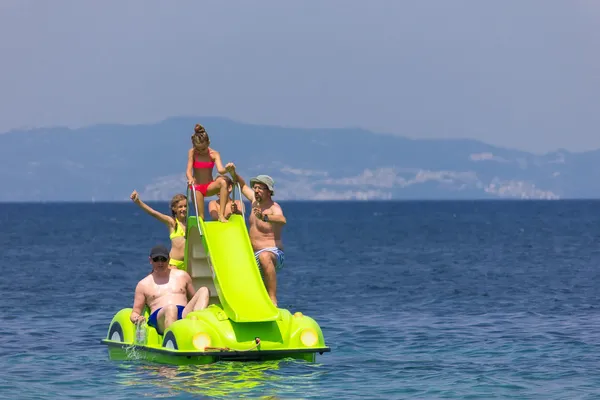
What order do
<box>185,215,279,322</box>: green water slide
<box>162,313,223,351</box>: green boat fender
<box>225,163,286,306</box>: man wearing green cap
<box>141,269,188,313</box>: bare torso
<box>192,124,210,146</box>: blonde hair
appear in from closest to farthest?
<box>162,313,223,351</box>: green boat fender → <box>185,215,279,322</box>: green water slide → <box>141,269,188,313</box>: bare torso → <box>225,163,286,306</box>: man wearing green cap → <box>192,124,210,146</box>: blonde hair

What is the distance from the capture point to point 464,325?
26.2 meters

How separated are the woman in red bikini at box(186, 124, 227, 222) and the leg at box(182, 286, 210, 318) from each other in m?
1.28

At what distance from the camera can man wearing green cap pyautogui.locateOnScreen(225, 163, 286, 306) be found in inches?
736

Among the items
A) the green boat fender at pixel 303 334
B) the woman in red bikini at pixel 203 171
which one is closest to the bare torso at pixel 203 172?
the woman in red bikini at pixel 203 171

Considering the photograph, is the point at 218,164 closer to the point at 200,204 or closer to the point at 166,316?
the point at 200,204

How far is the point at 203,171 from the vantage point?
19.2 meters

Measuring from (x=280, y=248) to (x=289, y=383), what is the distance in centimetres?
285

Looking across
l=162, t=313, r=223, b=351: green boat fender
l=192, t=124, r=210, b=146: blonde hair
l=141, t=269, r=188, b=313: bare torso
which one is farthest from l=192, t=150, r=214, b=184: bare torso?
l=162, t=313, r=223, b=351: green boat fender

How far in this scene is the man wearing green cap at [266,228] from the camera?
61.3 feet

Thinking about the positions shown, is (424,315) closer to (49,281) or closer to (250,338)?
(250,338)

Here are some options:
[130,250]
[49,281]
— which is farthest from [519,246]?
[49,281]

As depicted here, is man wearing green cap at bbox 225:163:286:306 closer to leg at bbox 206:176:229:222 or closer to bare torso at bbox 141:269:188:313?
leg at bbox 206:176:229:222

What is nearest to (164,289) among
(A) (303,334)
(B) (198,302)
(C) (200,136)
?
(B) (198,302)

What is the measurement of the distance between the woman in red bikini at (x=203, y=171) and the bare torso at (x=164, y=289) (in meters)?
1.12
